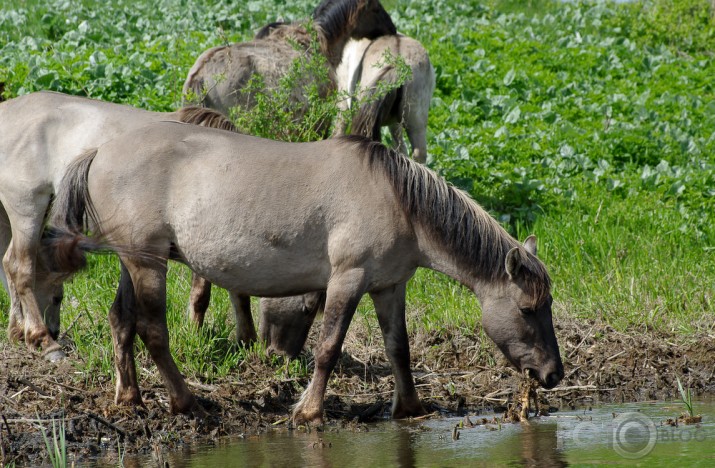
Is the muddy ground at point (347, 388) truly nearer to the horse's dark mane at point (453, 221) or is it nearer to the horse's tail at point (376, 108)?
the horse's dark mane at point (453, 221)

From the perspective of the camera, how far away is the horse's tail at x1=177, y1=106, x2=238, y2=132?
24.6 ft

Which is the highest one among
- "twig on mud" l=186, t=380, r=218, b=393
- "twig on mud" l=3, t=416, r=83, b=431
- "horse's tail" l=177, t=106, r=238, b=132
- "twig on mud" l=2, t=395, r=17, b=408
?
"horse's tail" l=177, t=106, r=238, b=132

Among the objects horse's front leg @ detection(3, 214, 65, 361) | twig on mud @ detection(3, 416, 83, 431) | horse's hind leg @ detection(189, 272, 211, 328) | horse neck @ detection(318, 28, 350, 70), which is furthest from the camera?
horse neck @ detection(318, 28, 350, 70)

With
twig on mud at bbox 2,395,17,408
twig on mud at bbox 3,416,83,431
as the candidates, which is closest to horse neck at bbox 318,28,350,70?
twig on mud at bbox 2,395,17,408

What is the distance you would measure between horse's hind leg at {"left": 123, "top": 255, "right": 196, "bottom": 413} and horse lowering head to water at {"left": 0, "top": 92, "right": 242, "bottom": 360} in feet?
4.08

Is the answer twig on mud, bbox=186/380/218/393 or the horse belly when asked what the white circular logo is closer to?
the horse belly

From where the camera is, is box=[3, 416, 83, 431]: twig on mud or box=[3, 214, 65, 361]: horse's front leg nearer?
box=[3, 416, 83, 431]: twig on mud

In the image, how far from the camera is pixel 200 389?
6676mm

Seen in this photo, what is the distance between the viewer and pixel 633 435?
5.78 m

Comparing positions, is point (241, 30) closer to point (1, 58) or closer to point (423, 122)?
point (1, 58)

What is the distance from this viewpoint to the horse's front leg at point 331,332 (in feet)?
20.0

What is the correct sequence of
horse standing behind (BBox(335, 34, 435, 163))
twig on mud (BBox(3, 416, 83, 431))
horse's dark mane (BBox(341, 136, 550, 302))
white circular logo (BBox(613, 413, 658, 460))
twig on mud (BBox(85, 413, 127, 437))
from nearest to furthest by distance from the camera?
white circular logo (BBox(613, 413, 658, 460)) → twig on mud (BBox(3, 416, 83, 431)) → twig on mud (BBox(85, 413, 127, 437)) → horse's dark mane (BBox(341, 136, 550, 302)) → horse standing behind (BBox(335, 34, 435, 163))

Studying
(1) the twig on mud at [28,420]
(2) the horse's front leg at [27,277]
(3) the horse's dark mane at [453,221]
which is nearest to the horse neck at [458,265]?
(3) the horse's dark mane at [453,221]

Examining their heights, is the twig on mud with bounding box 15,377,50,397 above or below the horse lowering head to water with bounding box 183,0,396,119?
below
